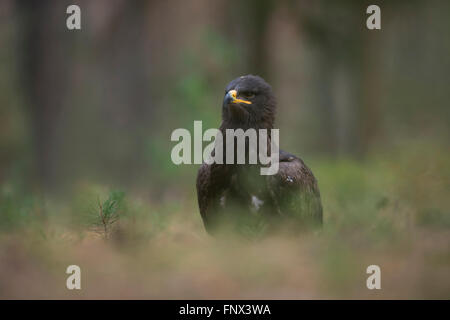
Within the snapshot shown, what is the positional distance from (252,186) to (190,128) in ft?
16.7

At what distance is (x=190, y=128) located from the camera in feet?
33.5

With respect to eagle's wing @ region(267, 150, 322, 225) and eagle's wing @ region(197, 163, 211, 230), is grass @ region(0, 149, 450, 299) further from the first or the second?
eagle's wing @ region(197, 163, 211, 230)

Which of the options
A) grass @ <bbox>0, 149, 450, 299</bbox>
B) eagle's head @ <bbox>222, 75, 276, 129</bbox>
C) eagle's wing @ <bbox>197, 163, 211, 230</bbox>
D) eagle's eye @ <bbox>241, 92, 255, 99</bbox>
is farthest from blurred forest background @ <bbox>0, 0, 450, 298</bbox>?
eagle's eye @ <bbox>241, 92, 255, 99</bbox>

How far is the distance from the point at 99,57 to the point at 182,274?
13102 mm

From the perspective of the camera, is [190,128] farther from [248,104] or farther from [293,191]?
[293,191]

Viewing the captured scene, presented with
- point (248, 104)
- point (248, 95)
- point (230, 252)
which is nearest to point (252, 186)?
point (248, 104)

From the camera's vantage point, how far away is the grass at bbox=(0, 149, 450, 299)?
342 centimetres

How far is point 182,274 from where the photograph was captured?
3.66 meters

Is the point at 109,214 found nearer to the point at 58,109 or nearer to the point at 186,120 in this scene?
the point at 186,120

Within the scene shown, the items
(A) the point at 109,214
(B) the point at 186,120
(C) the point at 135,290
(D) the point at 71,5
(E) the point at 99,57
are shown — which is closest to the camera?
(C) the point at 135,290

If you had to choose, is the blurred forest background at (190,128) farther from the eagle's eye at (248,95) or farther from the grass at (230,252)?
the eagle's eye at (248,95)

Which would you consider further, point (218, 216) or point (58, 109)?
point (58, 109)
